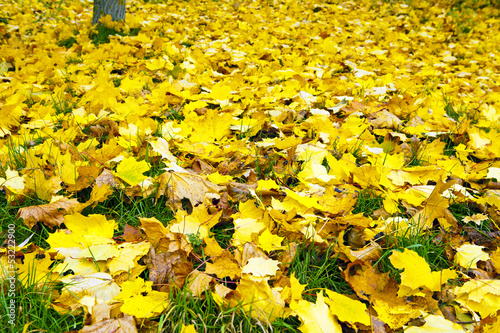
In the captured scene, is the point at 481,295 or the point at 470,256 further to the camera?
the point at 470,256

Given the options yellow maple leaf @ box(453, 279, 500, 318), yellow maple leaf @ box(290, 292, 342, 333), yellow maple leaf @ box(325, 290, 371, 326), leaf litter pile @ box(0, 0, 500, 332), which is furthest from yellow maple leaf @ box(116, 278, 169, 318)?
yellow maple leaf @ box(453, 279, 500, 318)

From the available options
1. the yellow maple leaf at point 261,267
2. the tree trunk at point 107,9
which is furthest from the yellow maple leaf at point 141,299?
the tree trunk at point 107,9

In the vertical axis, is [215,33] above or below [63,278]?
above

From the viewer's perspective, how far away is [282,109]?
227 centimetres

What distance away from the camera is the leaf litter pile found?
3.38ft

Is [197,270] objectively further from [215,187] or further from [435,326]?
[435,326]

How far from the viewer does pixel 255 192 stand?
147 cm

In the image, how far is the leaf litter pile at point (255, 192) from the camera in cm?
103

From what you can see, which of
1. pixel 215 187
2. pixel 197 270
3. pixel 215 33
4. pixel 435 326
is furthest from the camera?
pixel 215 33

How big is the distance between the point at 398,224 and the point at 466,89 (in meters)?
2.47

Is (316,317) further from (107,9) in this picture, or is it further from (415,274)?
(107,9)

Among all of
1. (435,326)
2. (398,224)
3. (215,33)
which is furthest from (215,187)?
(215,33)

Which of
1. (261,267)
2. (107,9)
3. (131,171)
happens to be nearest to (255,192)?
(261,267)

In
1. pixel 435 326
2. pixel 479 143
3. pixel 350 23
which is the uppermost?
pixel 350 23
